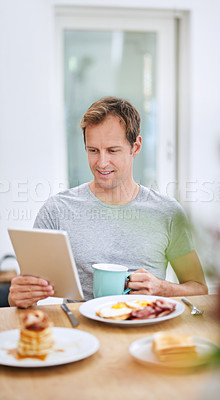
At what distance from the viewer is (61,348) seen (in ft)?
3.06

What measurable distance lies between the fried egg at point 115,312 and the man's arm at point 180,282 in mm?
187

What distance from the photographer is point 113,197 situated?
178cm

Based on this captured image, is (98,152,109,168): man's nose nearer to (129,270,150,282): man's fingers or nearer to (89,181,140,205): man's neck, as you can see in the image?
(89,181,140,205): man's neck

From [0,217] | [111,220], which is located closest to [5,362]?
[111,220]

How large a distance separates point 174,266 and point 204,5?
2370 mm

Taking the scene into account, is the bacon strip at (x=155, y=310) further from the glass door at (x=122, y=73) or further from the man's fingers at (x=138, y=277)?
the glass door at (x=122, y=73)

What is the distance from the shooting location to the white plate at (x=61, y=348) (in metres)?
0.84

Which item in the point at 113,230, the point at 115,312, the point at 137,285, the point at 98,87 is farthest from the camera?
the point at 98,87

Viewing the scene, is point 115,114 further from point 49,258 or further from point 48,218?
point 49,258

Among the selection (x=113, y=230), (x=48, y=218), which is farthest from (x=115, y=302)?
(x=48, y=218)

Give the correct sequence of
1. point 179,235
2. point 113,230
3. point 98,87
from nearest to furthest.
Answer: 1. point 179,235
2. point 113,230
3. point 98,87

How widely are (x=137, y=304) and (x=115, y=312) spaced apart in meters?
0.07

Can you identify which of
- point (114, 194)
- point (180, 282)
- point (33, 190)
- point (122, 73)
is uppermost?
point (122, 73)

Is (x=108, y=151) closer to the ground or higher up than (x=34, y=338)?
higher up
